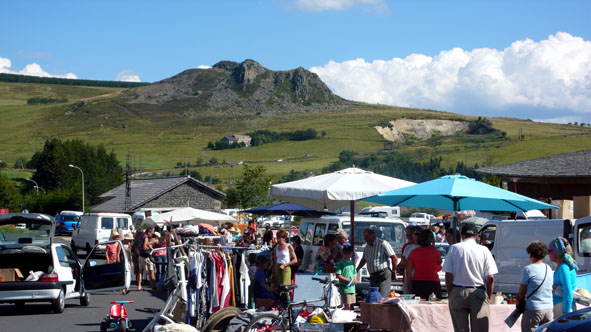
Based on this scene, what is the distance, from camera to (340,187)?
12.1 m

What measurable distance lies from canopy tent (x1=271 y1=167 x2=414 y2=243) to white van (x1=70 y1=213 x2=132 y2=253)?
62.8 ft

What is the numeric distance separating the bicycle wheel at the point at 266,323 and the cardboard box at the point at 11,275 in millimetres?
8043

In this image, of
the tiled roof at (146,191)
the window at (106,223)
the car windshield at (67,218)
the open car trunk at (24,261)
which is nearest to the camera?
the open car trunk at (24,261)

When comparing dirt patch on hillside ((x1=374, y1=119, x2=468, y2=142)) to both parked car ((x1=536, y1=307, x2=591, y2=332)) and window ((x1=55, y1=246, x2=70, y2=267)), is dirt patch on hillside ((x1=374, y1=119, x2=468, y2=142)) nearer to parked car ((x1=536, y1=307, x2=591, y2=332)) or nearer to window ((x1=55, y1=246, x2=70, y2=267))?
window ((x1=55, y1=246, x2=70, y2=267))

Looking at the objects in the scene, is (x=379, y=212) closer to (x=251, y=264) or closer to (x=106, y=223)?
(x=106, y=223)

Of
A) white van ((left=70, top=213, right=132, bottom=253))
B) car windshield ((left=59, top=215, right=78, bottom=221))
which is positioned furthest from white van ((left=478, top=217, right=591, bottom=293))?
car windshield ((left=59, top=215, right=78, bottom=221))

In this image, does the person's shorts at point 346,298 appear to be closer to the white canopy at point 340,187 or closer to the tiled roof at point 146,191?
the white canopy at point 340,187

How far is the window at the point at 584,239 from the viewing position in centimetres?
1204

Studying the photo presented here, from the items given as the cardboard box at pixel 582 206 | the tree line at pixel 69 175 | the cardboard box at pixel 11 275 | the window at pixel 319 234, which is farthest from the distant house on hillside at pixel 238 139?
the cardboard box at pixel 11 275

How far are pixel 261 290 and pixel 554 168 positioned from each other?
19.7 m

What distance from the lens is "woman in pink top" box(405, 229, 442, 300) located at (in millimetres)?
9609

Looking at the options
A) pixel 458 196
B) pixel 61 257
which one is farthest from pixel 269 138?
pixel 458 196

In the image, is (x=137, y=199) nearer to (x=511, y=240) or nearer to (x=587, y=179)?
(x=587, y=179)

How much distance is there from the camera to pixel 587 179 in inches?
999
